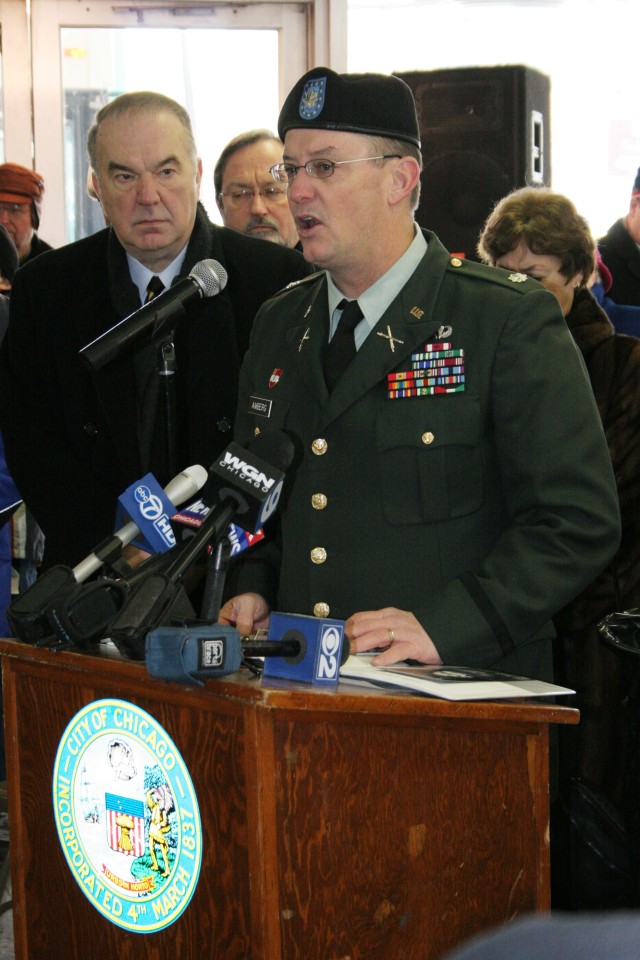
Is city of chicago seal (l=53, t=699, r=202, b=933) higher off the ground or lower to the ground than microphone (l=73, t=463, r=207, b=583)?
lower

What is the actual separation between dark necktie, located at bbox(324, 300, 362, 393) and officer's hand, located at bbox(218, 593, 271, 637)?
0.36m

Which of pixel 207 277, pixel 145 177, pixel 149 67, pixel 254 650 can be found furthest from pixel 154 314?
pixel 149 67

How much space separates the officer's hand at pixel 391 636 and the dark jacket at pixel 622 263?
3.07 meters

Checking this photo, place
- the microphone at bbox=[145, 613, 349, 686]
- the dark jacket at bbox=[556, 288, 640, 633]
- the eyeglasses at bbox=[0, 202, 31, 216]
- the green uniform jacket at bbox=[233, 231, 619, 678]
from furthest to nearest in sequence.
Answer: the eyeglasses at bbox=[0, 202, 31, 216] < the dark jacket at bbox=[556, 288, 640, 633] < the green uniform jacket at bbox=[233, 231, 619, 678] < the microphone at bbox=[145, 613, 349, 686]

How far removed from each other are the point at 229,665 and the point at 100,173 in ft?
5.52

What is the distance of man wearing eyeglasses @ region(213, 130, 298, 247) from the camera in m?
4.07

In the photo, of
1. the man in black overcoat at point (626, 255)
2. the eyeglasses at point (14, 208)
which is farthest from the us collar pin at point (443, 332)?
the eyeglasses at point (14, 208)

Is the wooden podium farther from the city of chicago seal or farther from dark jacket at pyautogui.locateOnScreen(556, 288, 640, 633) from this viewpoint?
dark jacket at pyautogui.locateOnScreen(556, 288, 640, 633)

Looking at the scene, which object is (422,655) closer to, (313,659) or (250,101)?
(313,659)

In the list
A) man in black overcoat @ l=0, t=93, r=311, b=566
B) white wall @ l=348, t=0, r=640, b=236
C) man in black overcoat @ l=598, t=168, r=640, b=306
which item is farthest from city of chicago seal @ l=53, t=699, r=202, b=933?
white wall @ l=348, t=0, r=640, b=236

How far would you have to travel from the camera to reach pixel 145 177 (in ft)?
8.60

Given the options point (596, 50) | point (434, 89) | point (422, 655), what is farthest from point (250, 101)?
point (422, 655)

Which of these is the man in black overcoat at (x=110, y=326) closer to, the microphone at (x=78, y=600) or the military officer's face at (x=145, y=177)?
the military officer's face at (x=145, y=177)

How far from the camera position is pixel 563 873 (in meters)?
2.04
